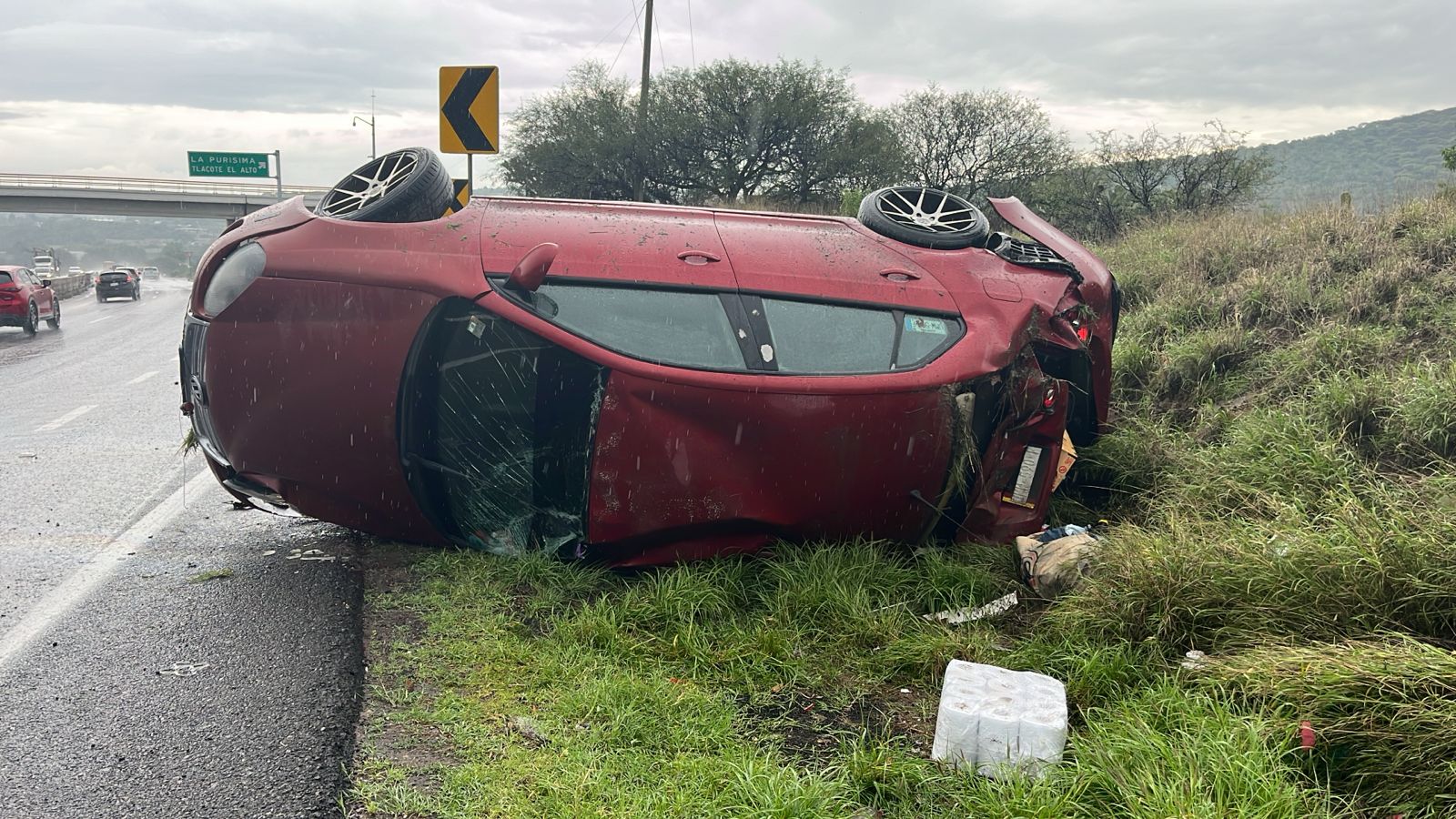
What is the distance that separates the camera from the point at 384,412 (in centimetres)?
418

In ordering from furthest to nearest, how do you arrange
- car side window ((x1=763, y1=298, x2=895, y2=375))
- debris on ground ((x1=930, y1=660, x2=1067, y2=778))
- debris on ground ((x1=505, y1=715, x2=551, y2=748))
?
car side window ((x1=763, y1=298, x2=895, y2=375))
debris on ground ((x1=505, y1=715, x2=551, y2=748))
debris on ground ((x1=930, y1=660, x2=1067, y2=778))

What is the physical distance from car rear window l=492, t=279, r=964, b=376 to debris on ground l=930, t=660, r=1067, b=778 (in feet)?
4.96

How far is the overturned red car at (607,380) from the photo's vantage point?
4.09m

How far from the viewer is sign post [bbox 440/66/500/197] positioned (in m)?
9.18

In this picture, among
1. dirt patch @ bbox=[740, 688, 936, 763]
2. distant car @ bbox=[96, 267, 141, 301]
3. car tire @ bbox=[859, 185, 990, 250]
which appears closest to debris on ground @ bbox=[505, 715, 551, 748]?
dirt patch @ bbox=[740, 688, 936, 763]

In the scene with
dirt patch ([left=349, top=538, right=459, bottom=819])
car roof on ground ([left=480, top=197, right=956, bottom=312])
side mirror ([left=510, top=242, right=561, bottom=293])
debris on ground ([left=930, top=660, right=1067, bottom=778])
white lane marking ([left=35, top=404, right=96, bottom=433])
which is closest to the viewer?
debris on ground ([left=930, top=660, right=1067, bottom=778])

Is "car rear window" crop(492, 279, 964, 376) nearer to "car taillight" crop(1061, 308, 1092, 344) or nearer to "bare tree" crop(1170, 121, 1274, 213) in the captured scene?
"car taillight" crop(1061, 308, 1092, 344)

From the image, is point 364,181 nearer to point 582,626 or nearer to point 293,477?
point 293,477

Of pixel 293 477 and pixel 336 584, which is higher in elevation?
pixel 293 477

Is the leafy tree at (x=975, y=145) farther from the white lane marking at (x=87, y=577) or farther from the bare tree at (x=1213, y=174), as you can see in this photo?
the white lane marking at (x=87, y=577)

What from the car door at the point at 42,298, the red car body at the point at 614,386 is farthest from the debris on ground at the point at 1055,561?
the car door at the point at 42,298

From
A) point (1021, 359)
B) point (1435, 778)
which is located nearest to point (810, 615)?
point (1021, 359)

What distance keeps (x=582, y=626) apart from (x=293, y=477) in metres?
1.53

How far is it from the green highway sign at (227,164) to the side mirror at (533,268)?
54.0 meters
